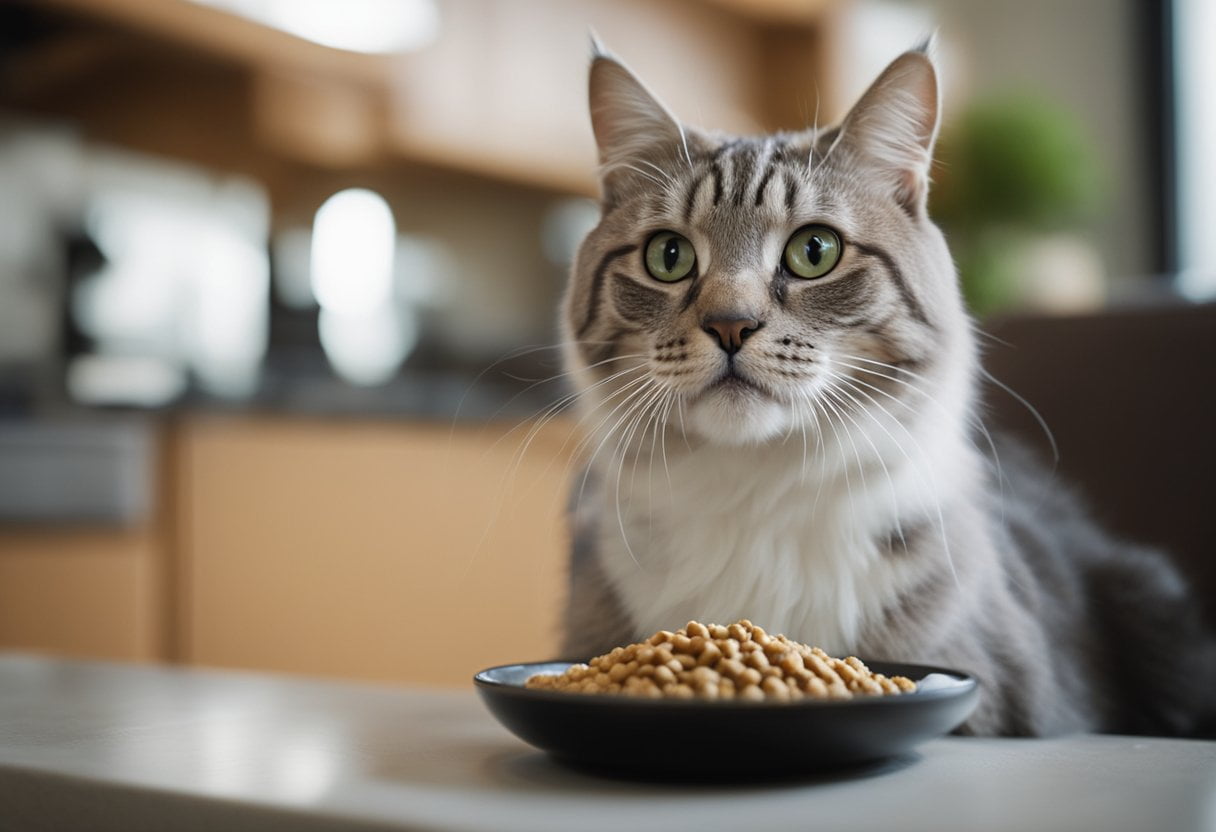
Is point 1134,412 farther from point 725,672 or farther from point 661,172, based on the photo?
point 725,672

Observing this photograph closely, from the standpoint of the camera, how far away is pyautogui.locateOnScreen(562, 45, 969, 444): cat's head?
1091 mm

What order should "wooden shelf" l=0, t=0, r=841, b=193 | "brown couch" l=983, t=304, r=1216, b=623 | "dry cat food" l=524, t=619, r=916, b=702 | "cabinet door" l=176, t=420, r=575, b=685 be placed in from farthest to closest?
1. "wooden shelf" l=0, t=0, r=841, b=193
2. "cabinet door" l=176, t=420, r=575, b=685
3. "brown couch" l=983, t=304, r=1216, b=623
4. "dry cat food" l=524, t=619, r=916, b=702

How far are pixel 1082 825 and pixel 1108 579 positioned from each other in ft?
3.00

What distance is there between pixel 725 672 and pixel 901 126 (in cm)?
70

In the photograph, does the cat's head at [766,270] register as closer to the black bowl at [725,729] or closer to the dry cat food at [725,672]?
the dry cat food at [725,672]

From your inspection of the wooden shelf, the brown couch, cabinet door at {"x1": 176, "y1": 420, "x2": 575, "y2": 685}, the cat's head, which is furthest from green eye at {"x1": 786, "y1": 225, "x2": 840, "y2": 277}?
the wooden shelf

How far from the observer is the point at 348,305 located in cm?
393

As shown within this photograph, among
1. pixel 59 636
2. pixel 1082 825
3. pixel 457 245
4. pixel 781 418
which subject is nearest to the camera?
pixel 1082 825

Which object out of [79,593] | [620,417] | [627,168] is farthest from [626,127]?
[79,593]

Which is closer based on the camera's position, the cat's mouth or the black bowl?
the black bowl

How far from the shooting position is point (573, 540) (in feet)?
4.80

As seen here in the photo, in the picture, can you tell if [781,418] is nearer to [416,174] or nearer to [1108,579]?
[1108,579]

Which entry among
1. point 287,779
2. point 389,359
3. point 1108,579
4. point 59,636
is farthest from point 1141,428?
point 389,359

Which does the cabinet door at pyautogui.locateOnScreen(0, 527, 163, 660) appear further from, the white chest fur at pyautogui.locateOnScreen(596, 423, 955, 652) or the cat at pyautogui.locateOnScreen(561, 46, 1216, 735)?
the white chest fur at pyautogui.locateOnScreen(596, 423, 955, 652)
